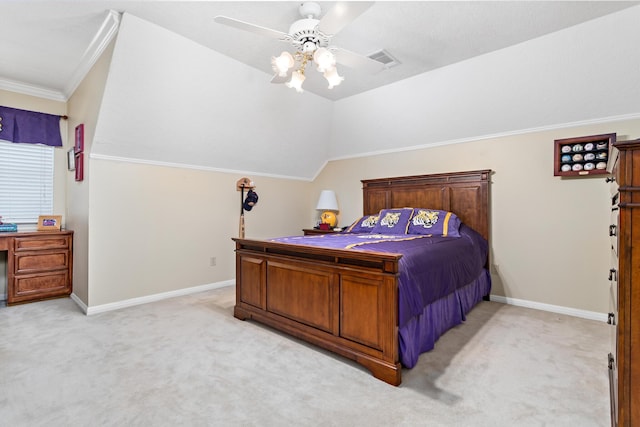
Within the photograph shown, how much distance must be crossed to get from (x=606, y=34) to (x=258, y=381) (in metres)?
3.70

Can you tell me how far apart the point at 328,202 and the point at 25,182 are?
398 centimetres

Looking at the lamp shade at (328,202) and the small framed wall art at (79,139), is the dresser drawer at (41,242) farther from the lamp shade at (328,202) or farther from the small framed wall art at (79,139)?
the lamp shade at (328,202)

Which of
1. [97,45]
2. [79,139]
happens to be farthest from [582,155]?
[79,139]

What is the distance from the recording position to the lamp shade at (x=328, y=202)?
505 cm

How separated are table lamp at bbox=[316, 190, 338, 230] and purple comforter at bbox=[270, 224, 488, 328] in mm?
2115

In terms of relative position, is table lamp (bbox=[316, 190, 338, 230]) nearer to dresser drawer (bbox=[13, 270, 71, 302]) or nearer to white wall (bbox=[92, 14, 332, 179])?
white wall (bbox=[92, 14, 332, 179])

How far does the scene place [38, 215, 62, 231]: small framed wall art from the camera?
381cm

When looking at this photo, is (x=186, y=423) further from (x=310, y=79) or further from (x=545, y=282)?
(x=545, y=282)

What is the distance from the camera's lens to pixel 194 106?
11.4ft

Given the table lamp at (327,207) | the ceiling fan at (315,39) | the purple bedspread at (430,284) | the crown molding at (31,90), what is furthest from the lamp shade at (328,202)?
the crown molding at (31,90)

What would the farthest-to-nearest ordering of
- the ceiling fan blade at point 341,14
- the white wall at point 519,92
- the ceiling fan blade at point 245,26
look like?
1. the white wall at point 519,92
2. the ceiling fan blade at point 245,26
3. the ceiling fan blade at point 341,14

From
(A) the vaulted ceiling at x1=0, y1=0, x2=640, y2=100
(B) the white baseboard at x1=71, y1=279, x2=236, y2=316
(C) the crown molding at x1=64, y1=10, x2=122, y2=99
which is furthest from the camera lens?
(B) the white baseboard at x1=71, y1=279, x2=236, y2=316

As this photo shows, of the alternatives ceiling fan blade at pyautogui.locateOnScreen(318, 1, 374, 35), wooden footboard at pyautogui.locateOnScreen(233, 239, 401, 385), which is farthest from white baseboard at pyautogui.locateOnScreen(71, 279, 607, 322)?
ceiling fan blade at pyautogui.locateOnScreen(318, 1, 374, 35)

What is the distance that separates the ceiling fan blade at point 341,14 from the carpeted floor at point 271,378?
2109mm
